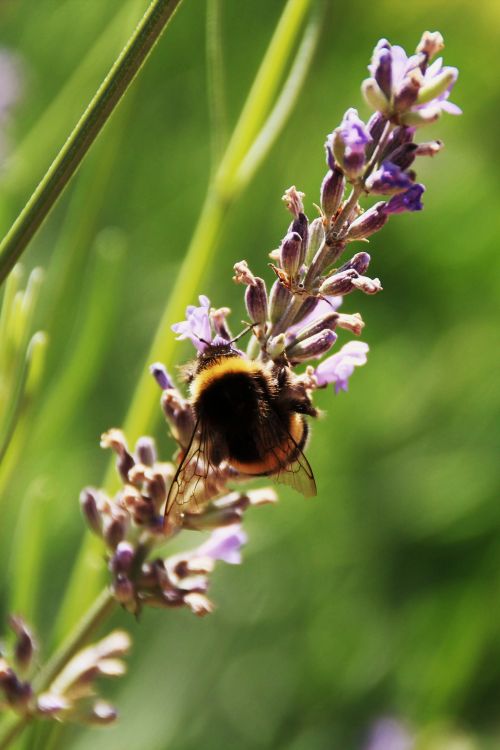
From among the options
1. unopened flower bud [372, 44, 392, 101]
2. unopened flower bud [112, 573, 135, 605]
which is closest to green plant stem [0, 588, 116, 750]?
unopened flower bud [112, 573, 135, 605]

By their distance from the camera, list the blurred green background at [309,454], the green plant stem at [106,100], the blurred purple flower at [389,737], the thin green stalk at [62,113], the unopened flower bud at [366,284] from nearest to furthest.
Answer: the green plant stem at [106,100] → the unopened flower bud at [366,284] → the thin green stalk at [62,113] → the blurred green background at [309,454] → the blurred purple flower at [389,737]

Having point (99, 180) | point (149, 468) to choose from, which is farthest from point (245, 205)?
point (149, 468)

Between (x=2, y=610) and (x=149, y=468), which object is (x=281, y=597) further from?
(x=149, y=468)

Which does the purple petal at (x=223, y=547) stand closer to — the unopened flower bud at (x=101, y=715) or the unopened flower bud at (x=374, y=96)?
the unopened flower bud at (x=101, y=715)

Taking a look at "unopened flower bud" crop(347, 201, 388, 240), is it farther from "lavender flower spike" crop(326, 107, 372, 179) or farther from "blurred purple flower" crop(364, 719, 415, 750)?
"blurred purple flower" crop(364, 719, 415, 750)

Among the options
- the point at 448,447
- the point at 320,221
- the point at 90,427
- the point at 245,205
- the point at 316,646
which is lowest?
the point at 316,646

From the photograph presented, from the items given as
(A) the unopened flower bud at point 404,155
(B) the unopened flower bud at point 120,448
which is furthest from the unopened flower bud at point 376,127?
(B) the unopened flower bud at point 120,448

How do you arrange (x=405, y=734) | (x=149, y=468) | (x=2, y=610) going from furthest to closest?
(x=405, y=734) < (x=2, y=610) < (x=149, y=468)

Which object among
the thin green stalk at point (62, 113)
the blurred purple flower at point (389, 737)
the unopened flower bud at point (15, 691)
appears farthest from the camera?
the blurred purple flower at point (389, 737)
